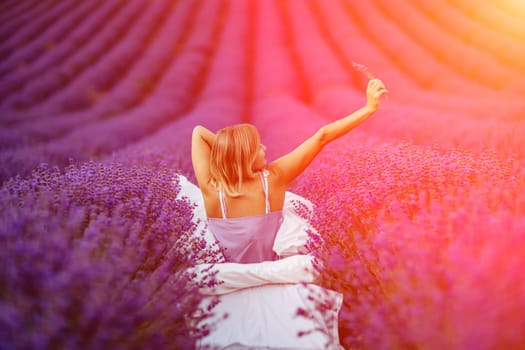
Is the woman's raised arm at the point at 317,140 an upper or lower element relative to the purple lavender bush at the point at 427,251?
upper

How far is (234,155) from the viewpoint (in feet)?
6.09

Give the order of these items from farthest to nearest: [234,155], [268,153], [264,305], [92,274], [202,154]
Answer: [268,153] → [202,154] → [234,155] → [264,305] → [92,274]

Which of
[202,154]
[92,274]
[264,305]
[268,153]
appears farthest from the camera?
[268,153]

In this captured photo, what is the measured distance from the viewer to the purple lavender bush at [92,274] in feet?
3.22

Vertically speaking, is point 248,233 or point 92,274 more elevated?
point 92,274

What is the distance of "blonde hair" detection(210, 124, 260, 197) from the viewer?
6.07ft

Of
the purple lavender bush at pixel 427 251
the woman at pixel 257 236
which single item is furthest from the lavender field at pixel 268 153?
the woman at pixel 257 236

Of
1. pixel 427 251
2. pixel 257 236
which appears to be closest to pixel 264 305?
pixel 257 236

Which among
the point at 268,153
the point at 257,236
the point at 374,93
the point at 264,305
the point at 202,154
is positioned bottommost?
the point at 264,305

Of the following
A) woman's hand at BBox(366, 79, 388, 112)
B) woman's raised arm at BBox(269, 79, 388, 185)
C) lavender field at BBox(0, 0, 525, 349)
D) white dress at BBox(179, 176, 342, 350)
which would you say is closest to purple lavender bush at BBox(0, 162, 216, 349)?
lavender field at BBox(0, 0, 525, 349)

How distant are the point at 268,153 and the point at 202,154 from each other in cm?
221

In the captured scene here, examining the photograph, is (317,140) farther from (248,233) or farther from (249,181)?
(248,233)

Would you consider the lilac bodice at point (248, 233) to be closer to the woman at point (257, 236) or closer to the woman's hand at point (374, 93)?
the woman at point (257, 236)

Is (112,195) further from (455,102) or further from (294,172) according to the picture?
(455,102)
